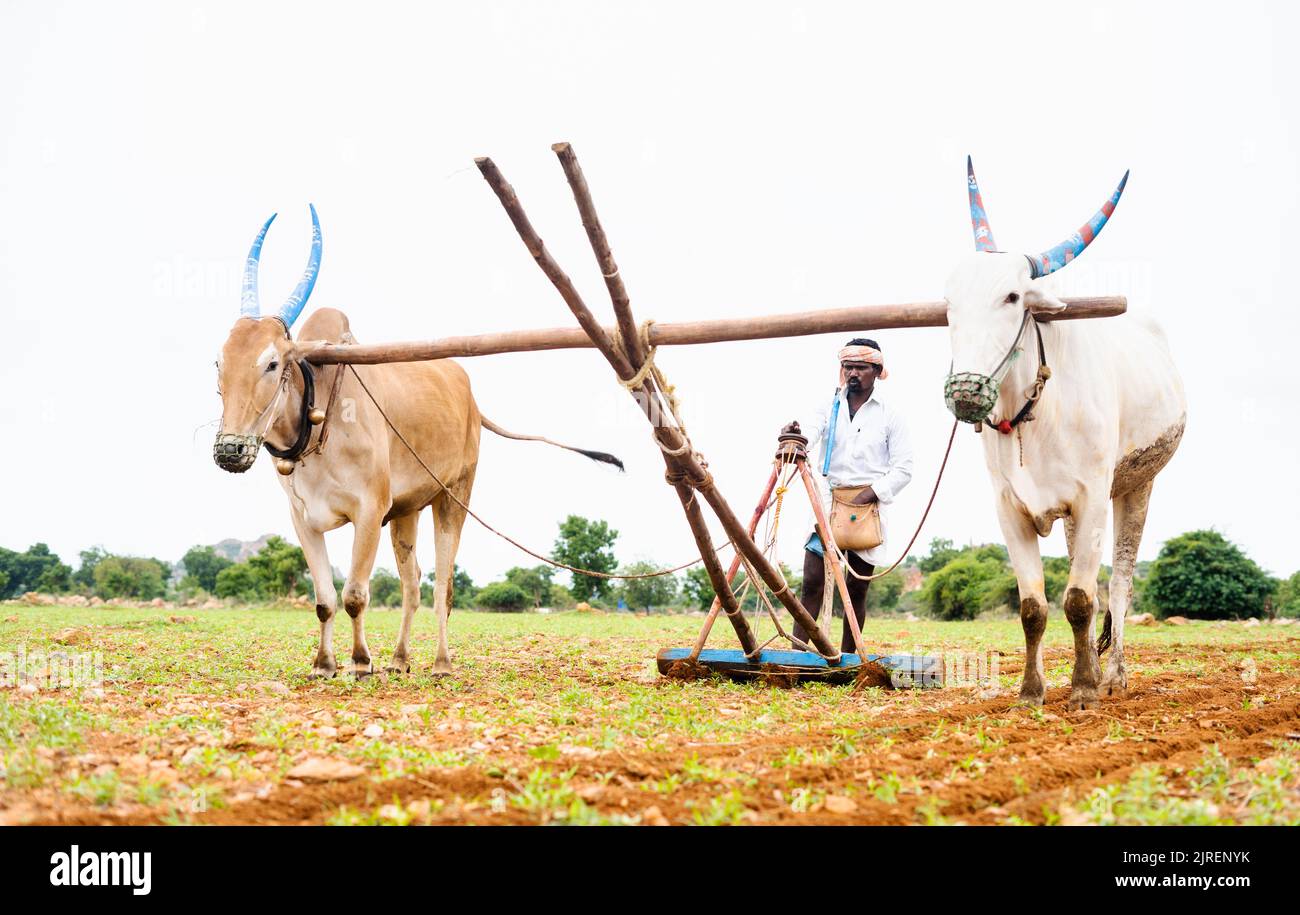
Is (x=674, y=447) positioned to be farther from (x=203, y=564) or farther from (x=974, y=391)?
(x=203, y=564)

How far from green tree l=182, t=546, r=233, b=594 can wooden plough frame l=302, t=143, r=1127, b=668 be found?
135ft

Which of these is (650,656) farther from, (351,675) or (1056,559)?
(1056,559)

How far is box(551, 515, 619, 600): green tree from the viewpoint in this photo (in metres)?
36.4

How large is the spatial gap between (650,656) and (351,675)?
4163 mm

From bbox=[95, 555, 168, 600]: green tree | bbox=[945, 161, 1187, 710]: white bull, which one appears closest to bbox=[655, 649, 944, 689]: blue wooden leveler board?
bbox=[945, 161, 1187, 710]: white bull

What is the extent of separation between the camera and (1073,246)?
580 cm

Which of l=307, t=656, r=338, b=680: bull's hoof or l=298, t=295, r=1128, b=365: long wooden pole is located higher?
l=298, t=295, r=1128, b=365: long wooden pole

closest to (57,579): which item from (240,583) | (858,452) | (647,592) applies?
(240,583)

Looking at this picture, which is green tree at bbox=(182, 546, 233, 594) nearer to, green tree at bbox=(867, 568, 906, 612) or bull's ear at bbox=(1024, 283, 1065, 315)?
green tree at bbox=(867, 568, 906, 612)

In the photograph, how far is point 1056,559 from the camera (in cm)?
3481

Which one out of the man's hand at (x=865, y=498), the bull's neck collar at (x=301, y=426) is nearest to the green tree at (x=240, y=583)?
the bull's neck collar at (x=301, y=426)

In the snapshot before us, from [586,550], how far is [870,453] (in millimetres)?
29060

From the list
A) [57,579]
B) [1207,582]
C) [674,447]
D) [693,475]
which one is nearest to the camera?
[674,447]

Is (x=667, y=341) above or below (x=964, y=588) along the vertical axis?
above
